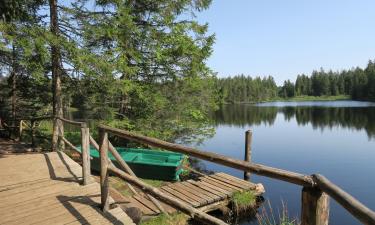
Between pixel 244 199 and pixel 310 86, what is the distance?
154 metres

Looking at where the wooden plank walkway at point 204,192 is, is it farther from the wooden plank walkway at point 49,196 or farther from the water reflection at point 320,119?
the water reflection at point 320,119

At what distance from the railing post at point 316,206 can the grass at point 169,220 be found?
18.9 feet

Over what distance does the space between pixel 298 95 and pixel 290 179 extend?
16480 cm

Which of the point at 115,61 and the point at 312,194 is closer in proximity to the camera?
the point at 312,194

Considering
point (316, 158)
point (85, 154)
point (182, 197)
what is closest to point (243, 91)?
point (316, 158)

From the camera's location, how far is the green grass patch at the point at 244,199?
411 inches

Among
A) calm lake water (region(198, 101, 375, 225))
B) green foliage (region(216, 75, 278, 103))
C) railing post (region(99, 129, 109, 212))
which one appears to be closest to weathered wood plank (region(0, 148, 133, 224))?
railing post (region(99, 129, 109, 212))

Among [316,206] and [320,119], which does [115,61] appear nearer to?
[316,206]

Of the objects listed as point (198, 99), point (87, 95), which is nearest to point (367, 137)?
point (198, 99)

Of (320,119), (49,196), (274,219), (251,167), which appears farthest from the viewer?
(320,119)

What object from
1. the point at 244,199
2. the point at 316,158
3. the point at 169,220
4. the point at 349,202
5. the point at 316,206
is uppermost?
the point at 349,202

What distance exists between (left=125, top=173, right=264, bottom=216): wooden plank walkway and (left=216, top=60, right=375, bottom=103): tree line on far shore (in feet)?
326

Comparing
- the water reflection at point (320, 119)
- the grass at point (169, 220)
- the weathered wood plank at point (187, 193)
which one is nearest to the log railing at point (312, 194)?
the grass at point (169, 220)

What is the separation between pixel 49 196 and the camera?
5.76m
